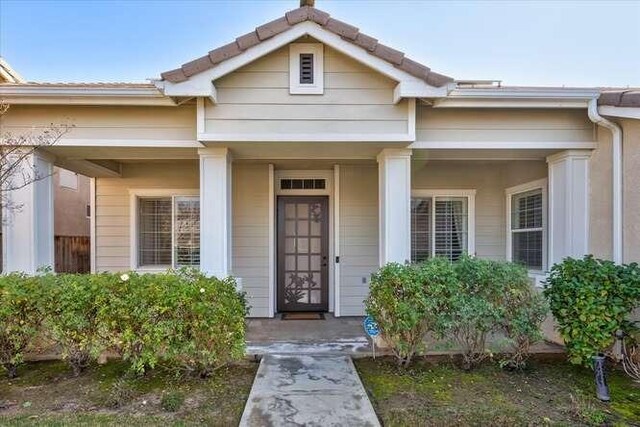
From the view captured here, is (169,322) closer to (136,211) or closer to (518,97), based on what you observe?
(136,211)

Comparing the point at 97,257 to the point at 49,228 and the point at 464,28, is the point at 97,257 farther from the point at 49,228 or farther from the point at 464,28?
the point at 464,28

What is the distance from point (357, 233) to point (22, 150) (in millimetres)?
5337

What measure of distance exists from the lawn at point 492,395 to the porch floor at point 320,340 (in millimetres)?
273

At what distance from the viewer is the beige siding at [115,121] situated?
16.6 feet

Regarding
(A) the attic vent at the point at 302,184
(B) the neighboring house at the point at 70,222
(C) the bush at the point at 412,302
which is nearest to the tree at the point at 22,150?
(B) the neighboring house at the point at 70,222

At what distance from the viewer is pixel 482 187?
7.65 meters

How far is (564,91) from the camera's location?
4.99m

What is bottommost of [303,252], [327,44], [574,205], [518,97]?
[303,252]

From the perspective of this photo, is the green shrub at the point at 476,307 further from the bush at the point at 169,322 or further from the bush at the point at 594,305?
the bush at the point at 169,322

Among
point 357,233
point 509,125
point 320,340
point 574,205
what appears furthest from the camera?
point 357,233

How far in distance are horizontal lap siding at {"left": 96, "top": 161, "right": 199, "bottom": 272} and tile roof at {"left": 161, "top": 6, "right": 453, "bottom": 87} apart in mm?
3201

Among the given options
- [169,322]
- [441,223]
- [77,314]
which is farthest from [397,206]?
[77,314]

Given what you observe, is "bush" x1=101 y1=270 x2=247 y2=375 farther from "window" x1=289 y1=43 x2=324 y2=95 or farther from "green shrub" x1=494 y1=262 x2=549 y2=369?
"green shrub" x1=494 y1=262 x2=549 y2=369

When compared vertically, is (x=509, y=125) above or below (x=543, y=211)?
above
